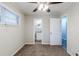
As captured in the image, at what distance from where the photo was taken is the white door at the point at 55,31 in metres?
4.91

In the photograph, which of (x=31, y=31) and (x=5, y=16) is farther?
(x=31, y=31)

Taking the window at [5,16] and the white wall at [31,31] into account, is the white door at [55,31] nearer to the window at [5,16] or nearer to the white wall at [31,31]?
the white wall at [31,31]

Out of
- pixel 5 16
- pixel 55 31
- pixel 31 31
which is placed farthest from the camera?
pixel 31 31

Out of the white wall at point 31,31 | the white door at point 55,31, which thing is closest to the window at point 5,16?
the white wall at point 31,31

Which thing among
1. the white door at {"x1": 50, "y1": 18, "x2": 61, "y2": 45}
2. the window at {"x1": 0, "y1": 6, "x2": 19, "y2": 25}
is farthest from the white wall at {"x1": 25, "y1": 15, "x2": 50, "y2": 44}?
the window at {"x1": 0, "y1": 6, "x2": 19, "y2": 25}

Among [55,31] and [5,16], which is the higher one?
[5,16]

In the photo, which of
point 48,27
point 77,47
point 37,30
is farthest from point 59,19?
point 77,47

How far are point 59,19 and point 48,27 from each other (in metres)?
0.68

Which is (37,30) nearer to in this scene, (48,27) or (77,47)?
(48,27)

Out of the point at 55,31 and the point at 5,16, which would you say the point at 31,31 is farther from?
the point at 5,16

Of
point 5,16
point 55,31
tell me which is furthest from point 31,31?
point 5,16

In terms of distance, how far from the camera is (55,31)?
16.3ft

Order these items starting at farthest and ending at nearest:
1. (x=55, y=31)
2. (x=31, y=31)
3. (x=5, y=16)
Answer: (x=31, y=31) → (x=55, y=31) → (x=5, y=16)

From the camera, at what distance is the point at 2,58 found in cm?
73
